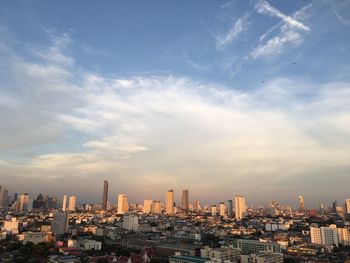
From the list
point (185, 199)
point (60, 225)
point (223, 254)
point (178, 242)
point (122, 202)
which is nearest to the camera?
point (223, 254)

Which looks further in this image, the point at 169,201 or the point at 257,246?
the point at 169,201

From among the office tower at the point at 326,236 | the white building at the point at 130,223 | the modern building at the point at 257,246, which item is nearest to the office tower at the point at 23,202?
the white building at the point at 130,223

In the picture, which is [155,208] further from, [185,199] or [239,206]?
[239,206]

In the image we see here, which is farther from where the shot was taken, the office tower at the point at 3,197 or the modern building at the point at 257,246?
the office tower at the point at 3,197

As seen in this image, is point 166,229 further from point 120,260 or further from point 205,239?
point 120,260

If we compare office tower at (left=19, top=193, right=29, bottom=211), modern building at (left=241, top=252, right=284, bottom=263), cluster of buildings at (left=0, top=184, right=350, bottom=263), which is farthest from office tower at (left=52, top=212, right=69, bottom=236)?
office tower at (left=19, top=193, right=29, bottom=211)

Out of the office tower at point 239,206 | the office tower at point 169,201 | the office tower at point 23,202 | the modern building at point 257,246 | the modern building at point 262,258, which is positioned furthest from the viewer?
the office tower at point 169,201

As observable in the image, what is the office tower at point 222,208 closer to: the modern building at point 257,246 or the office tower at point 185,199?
the office tower at point 185,199

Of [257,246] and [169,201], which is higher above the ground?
[169,201]

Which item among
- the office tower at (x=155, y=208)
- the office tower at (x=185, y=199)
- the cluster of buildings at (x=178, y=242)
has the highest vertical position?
the office tower at (x=185, y=199)

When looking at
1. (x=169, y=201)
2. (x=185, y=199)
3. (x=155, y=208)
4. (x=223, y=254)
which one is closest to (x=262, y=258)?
(x=223, y=254)

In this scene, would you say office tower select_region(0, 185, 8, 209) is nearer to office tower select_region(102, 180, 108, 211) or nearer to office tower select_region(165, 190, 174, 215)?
office tower select_region(102, 180, 108, 211)

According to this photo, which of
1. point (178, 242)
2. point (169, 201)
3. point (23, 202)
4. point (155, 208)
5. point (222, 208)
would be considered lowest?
point (178, 242)
